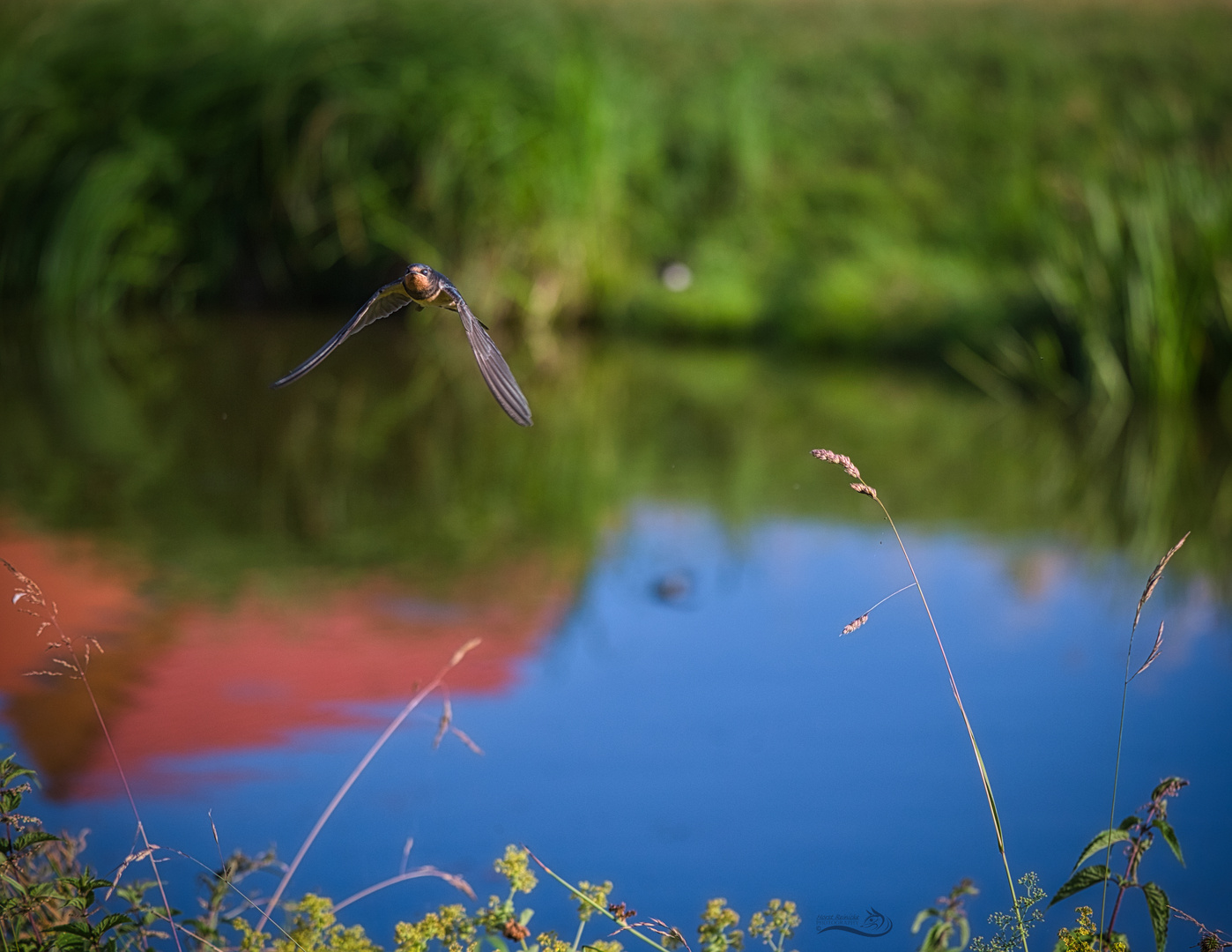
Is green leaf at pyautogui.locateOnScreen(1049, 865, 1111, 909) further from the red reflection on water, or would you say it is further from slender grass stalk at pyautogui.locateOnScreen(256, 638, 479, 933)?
the red reflection on water

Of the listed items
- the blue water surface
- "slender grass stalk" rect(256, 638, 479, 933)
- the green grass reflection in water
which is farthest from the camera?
the green grass reflection in water

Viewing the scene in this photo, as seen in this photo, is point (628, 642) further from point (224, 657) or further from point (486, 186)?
point (486, 186)

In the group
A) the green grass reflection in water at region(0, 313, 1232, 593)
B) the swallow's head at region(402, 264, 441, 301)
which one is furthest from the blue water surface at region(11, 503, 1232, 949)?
the swallow's head at region(402, 264, 441, 301)

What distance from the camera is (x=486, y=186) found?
4.67m

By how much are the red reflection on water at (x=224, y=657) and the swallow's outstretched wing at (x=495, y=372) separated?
0.71m

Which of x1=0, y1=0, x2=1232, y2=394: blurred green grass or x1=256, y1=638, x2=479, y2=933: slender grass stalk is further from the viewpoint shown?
x1=0, y1=0, x2=1232, y2=394: blurred green grass

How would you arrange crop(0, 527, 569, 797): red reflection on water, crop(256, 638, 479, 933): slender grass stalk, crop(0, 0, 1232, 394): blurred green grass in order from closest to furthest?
crop(256, 638, 479, 933): slender grass stalk
crop(0, 527, 569, 797): red reflection on water
crop(0, 0, 1232, 394): blurred green grass

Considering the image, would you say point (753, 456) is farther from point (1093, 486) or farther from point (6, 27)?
point (6, 27)

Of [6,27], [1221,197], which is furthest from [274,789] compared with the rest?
[6,27]

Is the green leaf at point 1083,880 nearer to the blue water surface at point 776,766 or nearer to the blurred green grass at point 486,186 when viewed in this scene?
the blue water surface at point 776,766

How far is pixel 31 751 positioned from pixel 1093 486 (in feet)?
7.27

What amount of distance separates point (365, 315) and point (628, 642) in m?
0.94

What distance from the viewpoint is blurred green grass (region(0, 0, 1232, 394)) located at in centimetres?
471

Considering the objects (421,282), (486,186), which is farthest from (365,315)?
(486,186)
